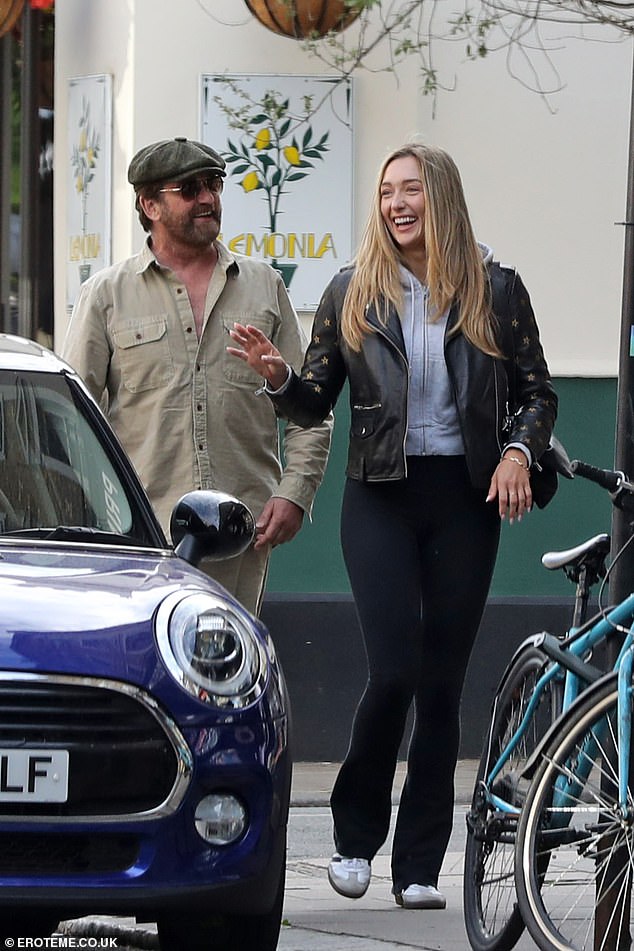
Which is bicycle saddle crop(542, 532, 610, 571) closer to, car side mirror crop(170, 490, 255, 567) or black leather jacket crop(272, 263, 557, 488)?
black leather jacket crop(272, 263, 557, 488)

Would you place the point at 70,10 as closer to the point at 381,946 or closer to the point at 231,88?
the point at 231,88

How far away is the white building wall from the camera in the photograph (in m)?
8.45

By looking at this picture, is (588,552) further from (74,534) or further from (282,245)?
(282,245)

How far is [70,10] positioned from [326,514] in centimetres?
263

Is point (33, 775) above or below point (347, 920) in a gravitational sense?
above

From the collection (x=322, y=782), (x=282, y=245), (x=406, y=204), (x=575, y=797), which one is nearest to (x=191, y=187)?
(x=406, y=204)

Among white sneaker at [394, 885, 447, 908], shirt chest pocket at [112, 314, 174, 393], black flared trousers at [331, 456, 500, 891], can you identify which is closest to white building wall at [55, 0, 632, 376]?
shirt chest pocket at [112, 314, 174, 393]

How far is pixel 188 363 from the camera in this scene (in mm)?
5602

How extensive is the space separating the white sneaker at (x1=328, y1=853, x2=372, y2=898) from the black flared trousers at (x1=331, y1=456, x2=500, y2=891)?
0.11 ft

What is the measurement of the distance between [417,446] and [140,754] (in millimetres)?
1577

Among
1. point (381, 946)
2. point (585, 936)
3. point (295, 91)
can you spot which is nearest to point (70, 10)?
point (295, 91)

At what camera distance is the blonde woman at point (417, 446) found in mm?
5141

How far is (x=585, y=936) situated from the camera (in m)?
4.16

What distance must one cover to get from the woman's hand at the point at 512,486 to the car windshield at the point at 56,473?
0.88 metres
